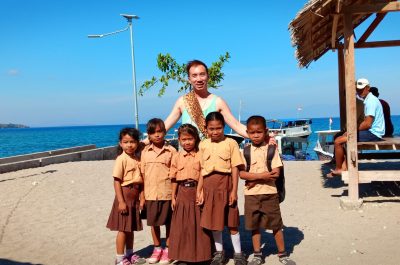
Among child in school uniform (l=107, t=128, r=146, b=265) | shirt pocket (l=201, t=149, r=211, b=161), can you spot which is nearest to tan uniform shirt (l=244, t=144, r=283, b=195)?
shirt pocket (l=201, t=149, r=211, b=161)

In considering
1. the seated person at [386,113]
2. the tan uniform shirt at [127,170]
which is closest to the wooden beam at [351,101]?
the seated person at [386,113]

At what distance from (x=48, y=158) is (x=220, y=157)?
12.8 m

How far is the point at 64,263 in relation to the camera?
510 cm

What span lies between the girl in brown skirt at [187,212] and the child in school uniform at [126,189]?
44 centimetres

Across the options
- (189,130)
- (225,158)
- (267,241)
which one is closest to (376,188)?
(267,241)

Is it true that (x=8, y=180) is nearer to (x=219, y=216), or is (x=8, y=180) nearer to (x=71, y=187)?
(x=71, y=187)

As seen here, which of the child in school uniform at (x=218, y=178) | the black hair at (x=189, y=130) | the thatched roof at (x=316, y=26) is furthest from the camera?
the thatched roof at (x=316, y=26)

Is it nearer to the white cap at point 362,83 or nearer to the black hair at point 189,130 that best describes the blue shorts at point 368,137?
the white cap at point 362,83

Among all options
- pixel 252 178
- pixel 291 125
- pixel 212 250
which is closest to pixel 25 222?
pixel 212 250

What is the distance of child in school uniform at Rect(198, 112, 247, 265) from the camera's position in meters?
4.21

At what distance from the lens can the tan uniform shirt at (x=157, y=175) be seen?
4430 mm

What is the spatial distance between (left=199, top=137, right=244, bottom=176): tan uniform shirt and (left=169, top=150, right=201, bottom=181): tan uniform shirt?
0.08 m

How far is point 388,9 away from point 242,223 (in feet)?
13.6

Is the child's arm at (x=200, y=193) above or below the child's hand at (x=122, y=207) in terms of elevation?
above
